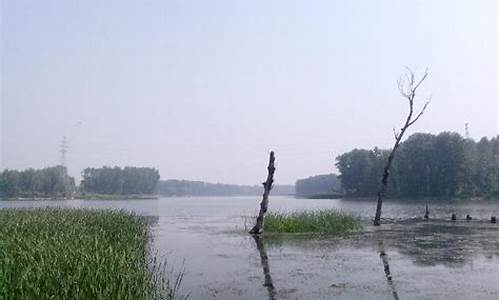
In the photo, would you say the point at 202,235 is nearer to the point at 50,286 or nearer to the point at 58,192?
the point at 50,286

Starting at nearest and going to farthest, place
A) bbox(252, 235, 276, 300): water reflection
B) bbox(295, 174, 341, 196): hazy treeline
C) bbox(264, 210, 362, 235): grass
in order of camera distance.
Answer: bbox(252, 235, 276, 300): water reflection → bbox(264, 210, 362, 235): grass → bbox(295, 174, 341, 196): hazy treeline

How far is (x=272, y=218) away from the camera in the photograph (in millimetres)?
24328

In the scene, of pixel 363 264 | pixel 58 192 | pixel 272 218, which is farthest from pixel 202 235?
pixel 58 192

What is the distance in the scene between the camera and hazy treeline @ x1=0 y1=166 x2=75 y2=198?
108188 millimetres

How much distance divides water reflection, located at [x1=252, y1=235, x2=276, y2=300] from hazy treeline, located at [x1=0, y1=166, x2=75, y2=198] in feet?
307

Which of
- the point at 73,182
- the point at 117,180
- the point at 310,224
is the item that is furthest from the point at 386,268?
Result: the point at 117,180

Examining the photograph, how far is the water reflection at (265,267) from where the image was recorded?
1041cm

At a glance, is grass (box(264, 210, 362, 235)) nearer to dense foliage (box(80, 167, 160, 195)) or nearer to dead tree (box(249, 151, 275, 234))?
dead tree (box(249, 151, 275, 234))

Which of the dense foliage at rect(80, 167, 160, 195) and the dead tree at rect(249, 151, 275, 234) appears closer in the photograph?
the dead tree at rect(249, 151, 275, 234)

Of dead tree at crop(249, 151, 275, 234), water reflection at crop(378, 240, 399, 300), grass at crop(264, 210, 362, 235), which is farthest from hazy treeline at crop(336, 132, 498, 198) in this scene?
water reflection at crop(378, 240, 399, 300)

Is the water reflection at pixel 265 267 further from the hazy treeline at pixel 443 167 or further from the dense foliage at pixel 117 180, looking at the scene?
the dense foliage at pixel 117 180

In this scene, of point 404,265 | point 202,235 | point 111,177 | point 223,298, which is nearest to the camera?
point 223,298

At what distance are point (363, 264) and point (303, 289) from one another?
12.7ft

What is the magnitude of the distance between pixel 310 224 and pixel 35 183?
99328 millimetres
